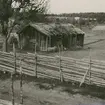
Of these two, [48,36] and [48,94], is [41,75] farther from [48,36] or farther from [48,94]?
[48,36]

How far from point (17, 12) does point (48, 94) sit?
860 cm

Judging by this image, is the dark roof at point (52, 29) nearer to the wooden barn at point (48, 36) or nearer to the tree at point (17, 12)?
the wooden barn at point (48, 36)

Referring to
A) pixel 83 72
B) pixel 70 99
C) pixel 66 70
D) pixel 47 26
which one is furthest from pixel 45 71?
pixel 47 26

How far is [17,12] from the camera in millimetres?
17406

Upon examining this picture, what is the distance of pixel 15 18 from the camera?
1739 cm

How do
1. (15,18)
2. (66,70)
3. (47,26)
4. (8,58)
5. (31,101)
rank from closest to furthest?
(31,101), (66,70), (8,58), (15,18), (47,26)

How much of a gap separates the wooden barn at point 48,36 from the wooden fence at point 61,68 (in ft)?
35.8

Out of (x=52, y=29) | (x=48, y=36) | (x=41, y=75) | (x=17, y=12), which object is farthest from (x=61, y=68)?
(x=52, y=29)

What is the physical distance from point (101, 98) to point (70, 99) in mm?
1310

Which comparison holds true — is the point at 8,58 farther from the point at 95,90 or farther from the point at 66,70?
the point at 95,90

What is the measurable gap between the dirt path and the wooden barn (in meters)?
12.7

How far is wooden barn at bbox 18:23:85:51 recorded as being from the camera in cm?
2489

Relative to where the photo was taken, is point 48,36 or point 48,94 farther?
point 48,36

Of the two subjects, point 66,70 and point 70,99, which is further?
point 66,70
